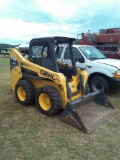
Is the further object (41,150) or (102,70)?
(102,70)

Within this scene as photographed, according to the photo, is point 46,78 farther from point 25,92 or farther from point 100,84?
point 100,84

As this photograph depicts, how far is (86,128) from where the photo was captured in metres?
4.09

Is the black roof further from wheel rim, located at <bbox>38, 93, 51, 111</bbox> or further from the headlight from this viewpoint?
the headlight

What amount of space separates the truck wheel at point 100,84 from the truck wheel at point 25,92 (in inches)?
94.3

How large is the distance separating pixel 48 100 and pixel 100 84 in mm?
2523

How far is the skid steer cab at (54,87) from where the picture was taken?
4527 mm

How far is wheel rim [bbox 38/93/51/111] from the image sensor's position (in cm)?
488

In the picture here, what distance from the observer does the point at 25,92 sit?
211 inches

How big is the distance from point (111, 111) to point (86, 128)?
1375mm

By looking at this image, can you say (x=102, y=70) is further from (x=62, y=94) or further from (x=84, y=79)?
(x=62, y=94)

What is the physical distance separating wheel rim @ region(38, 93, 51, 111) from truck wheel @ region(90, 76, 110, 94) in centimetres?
246

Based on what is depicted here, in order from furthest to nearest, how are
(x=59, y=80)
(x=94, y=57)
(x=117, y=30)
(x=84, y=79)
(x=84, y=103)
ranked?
1. (x=117, y=30)
2. (x=94, y=57)
3. (x=84, y=79)
4. (x=84, y=103)
5. (x=59, y=80)

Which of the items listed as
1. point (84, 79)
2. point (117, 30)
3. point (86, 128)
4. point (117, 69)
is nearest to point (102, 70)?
point (117, 69)

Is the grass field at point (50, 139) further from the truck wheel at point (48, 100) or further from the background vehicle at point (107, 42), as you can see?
the background vehicle at point (107, 42)
